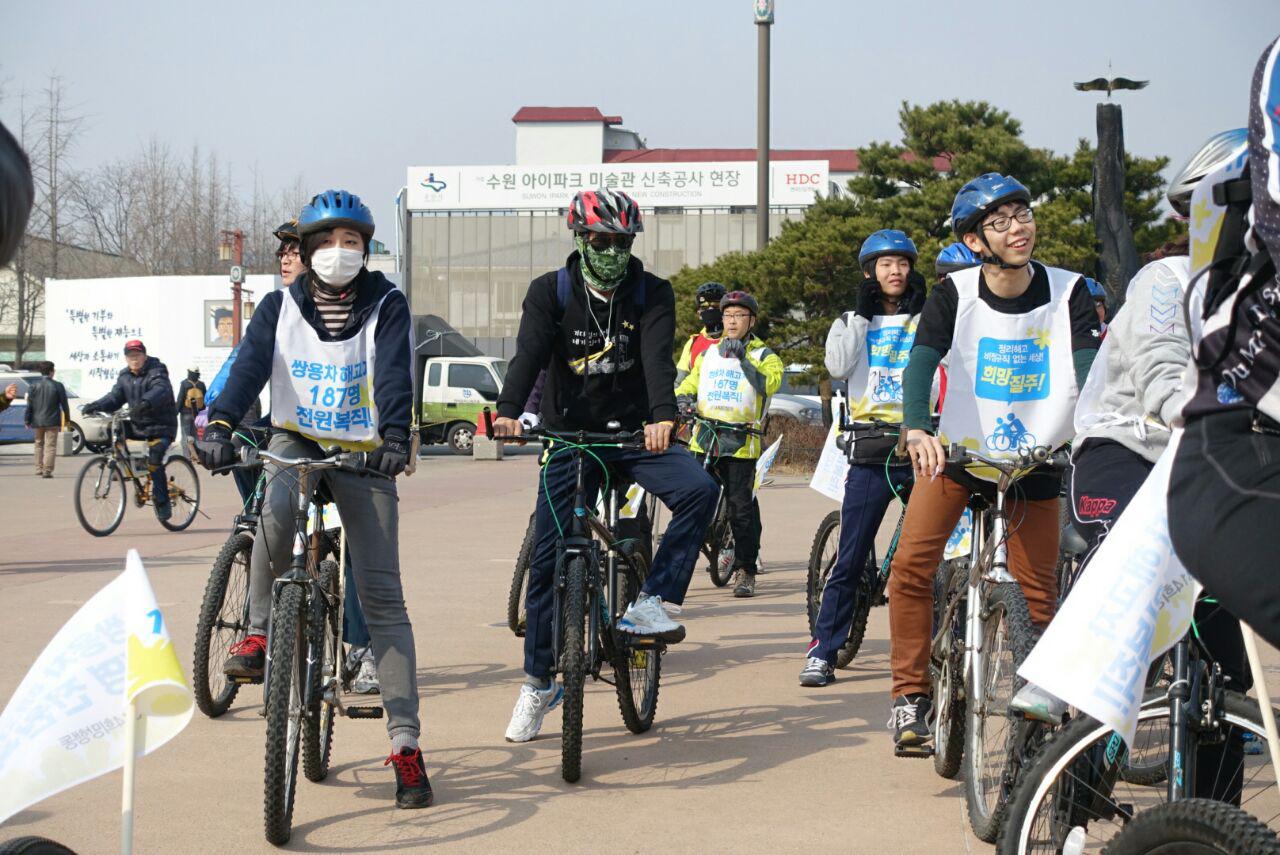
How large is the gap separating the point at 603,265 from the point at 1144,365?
2463mm

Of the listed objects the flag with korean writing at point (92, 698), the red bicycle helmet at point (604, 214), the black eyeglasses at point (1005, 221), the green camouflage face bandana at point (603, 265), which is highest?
the red bicycle helmet at point (604, 214)

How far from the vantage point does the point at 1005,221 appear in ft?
17.0

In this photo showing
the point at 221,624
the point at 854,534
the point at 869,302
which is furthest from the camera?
the point at 869,302

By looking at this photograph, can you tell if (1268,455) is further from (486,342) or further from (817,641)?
(486,342)

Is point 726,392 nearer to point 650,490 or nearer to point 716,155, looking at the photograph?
point 650,490

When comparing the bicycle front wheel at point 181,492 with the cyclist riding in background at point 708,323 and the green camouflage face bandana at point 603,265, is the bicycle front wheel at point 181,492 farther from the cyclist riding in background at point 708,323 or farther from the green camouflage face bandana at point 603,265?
the green camouflage face bandana at point 603,265

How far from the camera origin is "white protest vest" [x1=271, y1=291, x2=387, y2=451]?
5.35 metres

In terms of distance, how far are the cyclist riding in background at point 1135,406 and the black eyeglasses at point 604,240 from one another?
209cm

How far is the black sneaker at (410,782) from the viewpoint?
502cm

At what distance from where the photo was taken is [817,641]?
7.21 metres

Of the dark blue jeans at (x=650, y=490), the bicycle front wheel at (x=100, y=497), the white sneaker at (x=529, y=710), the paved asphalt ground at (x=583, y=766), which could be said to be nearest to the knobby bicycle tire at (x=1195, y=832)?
the paved asphalt ground at (x=583, y=766)

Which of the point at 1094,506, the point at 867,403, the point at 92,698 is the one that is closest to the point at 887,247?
the point at 867,403

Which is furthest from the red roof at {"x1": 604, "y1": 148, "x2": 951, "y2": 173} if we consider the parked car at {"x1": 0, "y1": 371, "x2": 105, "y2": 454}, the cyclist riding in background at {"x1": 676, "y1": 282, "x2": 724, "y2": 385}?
the cyclist riding in background at {"x1": 676, "y1": 282, "x2": 724, "y2": 385}

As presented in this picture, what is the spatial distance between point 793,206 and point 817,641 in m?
58.0
